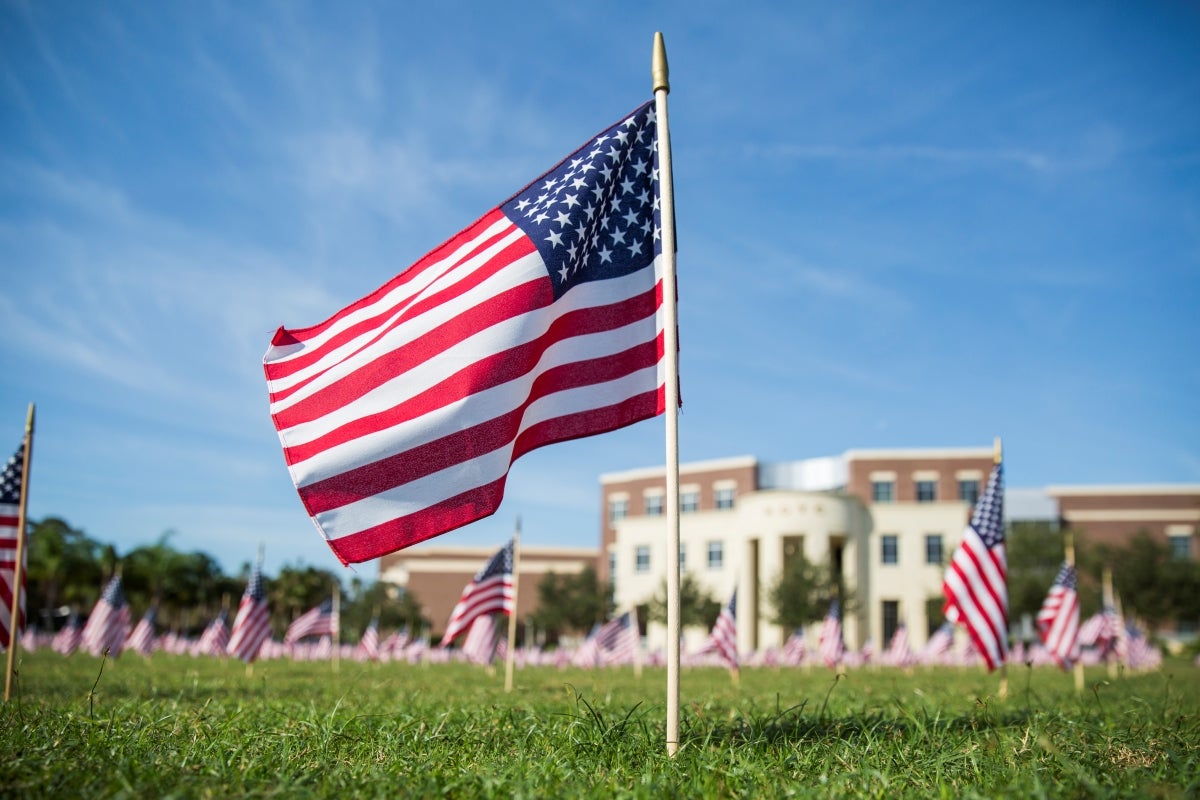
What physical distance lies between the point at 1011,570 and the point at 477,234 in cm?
6002

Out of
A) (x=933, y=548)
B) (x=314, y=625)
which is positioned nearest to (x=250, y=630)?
(x=314, y=625)

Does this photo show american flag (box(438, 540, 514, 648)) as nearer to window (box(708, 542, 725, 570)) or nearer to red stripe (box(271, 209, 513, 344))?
red stripe (box(271, 209, 513, 344))

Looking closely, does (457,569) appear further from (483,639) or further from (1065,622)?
(1065,622)

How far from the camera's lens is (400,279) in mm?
6223

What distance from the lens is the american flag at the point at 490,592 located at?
22.7m

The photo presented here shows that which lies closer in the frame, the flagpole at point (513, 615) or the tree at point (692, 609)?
the flagpole at point (513, 615)

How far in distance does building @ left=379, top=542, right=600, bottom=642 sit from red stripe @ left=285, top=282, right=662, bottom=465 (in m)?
83.1

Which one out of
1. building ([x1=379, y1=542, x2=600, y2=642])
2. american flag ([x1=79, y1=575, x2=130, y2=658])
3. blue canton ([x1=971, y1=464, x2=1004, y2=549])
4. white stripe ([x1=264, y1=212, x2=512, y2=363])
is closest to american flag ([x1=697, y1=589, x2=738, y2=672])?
blue canton ([x1=971, y1=464, x2=1004, y2=549])

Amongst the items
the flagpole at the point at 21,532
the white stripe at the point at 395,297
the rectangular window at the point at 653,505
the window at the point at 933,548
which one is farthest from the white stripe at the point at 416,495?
the rectangular window at the point at 653,505

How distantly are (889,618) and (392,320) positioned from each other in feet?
215

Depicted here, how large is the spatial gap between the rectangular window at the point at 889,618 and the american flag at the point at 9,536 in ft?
203

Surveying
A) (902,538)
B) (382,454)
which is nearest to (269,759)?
(382,454)

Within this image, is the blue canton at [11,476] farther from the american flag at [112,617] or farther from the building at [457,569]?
the building at [457,569]

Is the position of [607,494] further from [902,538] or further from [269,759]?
[269,759]
